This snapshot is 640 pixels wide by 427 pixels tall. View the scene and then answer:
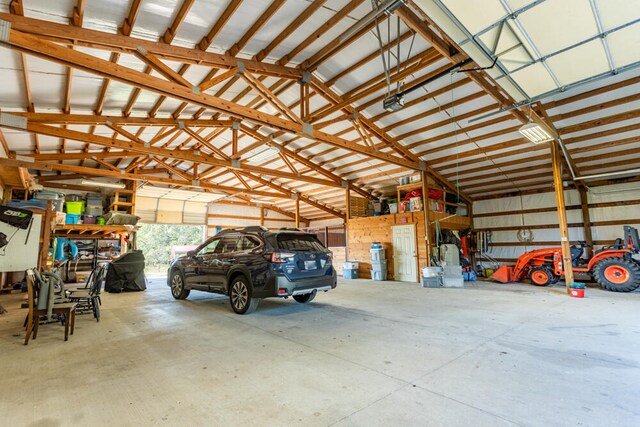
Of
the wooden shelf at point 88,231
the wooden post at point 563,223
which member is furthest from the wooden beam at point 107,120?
the wooden post at point 563,223

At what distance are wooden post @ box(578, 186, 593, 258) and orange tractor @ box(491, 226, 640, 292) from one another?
0.23m

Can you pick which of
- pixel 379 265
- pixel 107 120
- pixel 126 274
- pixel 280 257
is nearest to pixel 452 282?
pixel 379 265

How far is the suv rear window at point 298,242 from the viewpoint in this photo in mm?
4957

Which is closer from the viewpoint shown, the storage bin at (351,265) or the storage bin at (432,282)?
the storage bin at (432,282)

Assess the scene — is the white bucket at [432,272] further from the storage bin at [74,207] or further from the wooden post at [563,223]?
the storage bin at [74,207]

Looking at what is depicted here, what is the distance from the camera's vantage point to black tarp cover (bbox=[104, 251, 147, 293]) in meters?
8.02

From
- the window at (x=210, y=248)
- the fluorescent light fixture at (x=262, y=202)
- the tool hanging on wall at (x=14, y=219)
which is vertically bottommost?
the window at (x=210, y=248)

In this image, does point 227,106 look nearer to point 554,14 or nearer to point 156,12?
point 156,12

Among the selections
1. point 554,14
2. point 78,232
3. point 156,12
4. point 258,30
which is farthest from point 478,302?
point 78,232

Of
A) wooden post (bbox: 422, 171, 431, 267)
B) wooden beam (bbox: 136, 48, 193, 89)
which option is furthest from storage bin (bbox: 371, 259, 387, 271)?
wooden beam (bbox: 136, 48, 193, 89)

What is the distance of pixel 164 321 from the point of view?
4.69 meters

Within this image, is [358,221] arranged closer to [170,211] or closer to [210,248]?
[210,248]

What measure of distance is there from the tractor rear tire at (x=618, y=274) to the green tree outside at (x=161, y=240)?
20.3 meters

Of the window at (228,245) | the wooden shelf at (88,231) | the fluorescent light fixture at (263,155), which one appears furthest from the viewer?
the fluorescent light fixture at (263,155)
